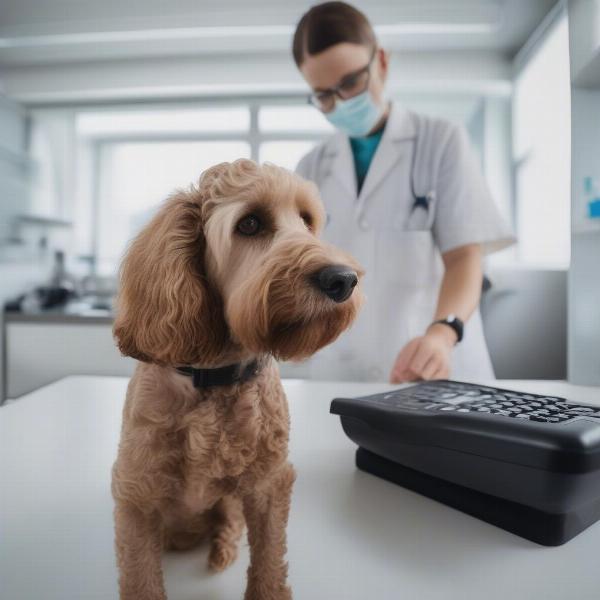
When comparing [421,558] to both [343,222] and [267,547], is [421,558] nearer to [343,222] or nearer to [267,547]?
[267,547]

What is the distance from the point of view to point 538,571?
33 cm

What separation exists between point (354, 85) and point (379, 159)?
0.73 feet

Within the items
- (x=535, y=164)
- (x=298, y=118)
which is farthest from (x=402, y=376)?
(x=298, y=118)

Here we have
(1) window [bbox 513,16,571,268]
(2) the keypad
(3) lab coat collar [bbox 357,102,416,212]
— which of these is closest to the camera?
(2) the keypad

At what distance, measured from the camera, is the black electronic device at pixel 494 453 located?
12.5 inches

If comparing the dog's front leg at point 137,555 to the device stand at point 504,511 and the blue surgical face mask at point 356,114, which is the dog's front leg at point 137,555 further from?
the blue surgical face mask at point 356,114

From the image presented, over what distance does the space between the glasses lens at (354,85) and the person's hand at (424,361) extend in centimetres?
74

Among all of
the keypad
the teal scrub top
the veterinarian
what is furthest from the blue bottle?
the teal scrub top

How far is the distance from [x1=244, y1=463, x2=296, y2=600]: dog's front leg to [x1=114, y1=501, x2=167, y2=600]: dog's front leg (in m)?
0.07

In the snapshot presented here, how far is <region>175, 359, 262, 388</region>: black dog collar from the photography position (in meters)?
0.31

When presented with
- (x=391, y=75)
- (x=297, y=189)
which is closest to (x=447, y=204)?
(x=297, y=189)

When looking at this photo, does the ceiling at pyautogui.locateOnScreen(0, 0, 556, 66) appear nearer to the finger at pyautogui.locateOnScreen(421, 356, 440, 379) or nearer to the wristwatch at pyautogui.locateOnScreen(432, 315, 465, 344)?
the wristwatch at pyautogui.locateOnScreen(432, 315, 465, 344)

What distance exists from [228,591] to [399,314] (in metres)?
1.06

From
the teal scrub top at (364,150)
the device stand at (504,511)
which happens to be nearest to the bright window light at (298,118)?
the teal scrub top at (364,150)
